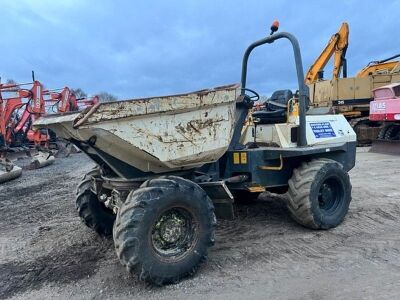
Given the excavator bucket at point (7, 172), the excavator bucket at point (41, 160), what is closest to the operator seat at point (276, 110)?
the excavator bucket at point (7, 172)

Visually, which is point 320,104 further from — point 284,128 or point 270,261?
point 270,261

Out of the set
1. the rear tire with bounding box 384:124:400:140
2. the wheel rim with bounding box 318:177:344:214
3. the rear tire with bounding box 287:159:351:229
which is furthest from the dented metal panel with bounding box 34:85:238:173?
the rear tire with bounding box 384:124:400:140

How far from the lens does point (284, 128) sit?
5074 mm

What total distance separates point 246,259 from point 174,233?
0.83m

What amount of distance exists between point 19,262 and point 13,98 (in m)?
12.9

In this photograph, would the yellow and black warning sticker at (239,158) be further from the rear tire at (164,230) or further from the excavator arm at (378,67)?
the excavator arm at (378,67)

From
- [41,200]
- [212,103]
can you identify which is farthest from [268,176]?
[41,200]

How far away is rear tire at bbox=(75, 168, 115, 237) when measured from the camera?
4.68 meters

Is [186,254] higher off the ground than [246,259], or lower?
higher

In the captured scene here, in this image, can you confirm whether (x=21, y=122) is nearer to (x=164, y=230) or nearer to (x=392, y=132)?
(x=392, y=132)

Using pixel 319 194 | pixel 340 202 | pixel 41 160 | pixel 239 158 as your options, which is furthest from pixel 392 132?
pixel 41 160

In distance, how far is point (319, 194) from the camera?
493 centimetres

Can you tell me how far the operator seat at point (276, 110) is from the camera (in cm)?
524

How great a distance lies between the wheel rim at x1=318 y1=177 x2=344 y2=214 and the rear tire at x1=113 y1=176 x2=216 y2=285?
1.81 metres
